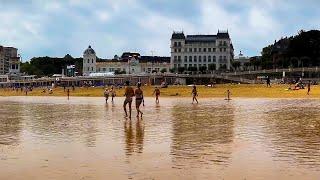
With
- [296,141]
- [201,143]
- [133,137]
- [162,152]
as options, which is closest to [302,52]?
[133,137]

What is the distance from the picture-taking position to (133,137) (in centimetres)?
1583

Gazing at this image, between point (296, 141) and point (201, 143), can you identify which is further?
point (296, 141)

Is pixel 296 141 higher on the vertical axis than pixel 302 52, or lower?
lower

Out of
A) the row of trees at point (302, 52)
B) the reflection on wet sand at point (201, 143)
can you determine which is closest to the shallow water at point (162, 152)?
the reflection on wet sand at point (201, 143)

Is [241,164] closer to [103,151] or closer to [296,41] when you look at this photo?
[103,151]

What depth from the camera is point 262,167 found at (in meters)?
10.3

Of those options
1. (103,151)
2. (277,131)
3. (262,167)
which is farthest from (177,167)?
(277,131)

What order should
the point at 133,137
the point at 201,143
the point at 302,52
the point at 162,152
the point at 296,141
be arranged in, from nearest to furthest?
1. the point at 162,152
2. the point at 201,143
3. the point at 296,141
4. the point at 133,137
5. the point at 302,52

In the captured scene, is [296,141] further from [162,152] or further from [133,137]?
[133,137]

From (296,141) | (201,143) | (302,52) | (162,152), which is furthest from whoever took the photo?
(302,52)

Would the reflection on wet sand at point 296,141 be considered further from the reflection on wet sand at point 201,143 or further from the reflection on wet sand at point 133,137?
the reflection on wet sand at point 133,137

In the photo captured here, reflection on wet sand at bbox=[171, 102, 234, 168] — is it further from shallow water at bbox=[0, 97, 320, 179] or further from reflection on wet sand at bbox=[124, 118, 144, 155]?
reflection on wet sand at bbox=[124, 118, 144, 155]

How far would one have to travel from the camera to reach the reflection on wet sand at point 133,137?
13.1 m

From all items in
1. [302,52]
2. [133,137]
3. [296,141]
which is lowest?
[133,137]
